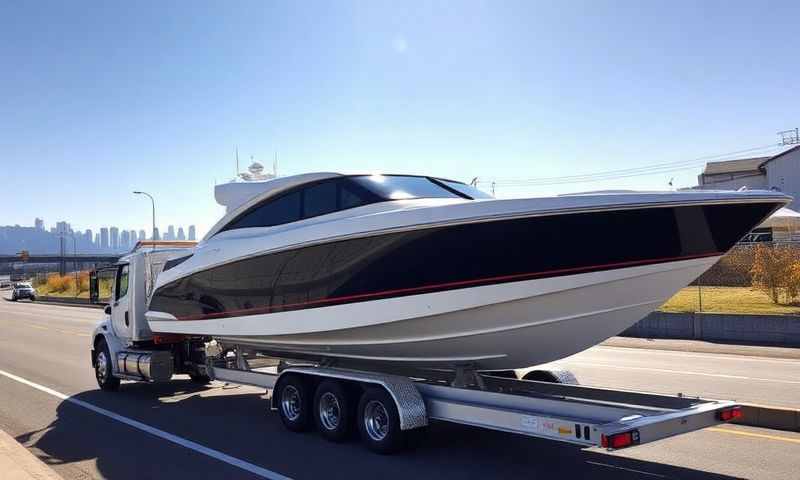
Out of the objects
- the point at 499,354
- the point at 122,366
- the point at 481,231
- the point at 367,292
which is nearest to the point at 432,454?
the point at 499,354

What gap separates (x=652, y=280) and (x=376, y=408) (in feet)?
10.4

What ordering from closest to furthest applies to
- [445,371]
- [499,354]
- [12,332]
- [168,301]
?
[499,354]
[445,371]
[168,301]
[12,332]

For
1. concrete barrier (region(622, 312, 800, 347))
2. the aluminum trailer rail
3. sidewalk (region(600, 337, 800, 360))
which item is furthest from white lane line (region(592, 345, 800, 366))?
the aluminum trailer rail

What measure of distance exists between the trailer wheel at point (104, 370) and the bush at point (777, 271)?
728 inches

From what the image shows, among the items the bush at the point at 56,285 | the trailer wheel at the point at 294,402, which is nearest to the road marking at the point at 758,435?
the trailer wheel at the point at 294,402

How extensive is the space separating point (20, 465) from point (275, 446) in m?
2.56

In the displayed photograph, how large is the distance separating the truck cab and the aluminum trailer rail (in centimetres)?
419

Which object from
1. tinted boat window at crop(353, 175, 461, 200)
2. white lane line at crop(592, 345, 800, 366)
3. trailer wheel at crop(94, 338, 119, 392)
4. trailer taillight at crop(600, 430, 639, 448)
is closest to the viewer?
trailer taillight at crop(600, 430, 639, 448)

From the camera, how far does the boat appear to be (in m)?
6.27

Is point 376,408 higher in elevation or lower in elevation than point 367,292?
lower

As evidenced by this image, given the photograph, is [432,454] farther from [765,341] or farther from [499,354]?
[765,341]

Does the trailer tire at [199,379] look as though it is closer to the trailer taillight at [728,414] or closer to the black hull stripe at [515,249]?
the black hull stripe at [515,249]

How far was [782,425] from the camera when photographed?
7820 millimetres

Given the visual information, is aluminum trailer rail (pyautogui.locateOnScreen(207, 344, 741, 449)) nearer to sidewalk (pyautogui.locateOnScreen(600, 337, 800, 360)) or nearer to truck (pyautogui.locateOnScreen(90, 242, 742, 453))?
truck (pyautogui.locateOnScreen(90, 242, 742, 453))
